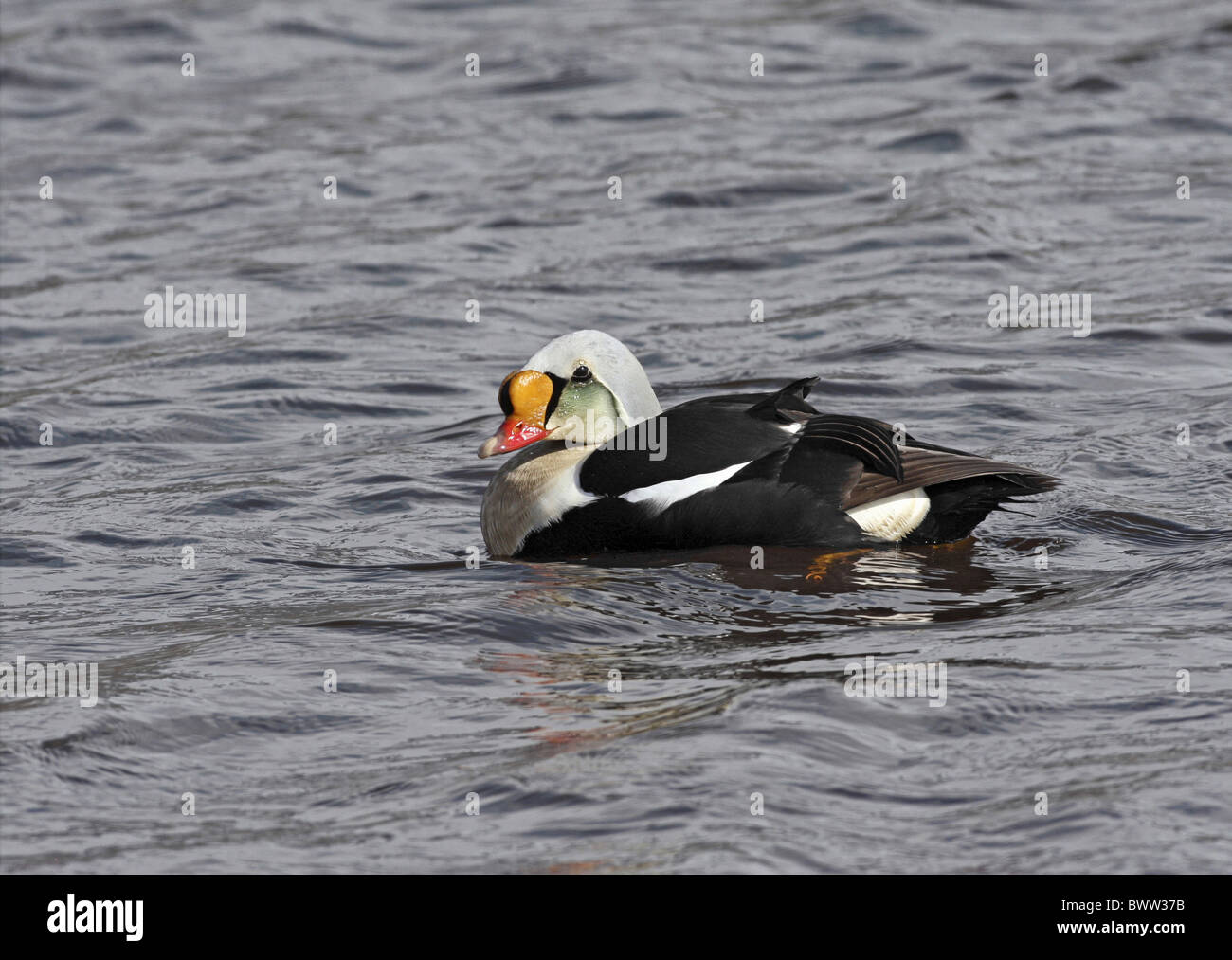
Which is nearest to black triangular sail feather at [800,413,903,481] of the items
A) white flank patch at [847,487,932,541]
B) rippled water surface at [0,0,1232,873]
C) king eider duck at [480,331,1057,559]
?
king eider duck at [480,331,1057,559]

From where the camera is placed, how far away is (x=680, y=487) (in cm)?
630

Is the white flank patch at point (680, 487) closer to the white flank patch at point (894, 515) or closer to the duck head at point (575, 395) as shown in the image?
the white flank patch at point (894, 515)

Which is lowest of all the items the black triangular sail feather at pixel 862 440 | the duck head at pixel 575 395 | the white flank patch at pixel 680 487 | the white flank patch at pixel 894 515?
the white flank patch at pixel 894 515

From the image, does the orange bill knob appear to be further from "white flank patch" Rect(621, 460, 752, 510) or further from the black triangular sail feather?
the black triangular sail feather

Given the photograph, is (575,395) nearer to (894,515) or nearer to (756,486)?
(756,486)

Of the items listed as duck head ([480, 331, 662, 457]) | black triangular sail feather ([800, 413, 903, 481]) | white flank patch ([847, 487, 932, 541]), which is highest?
duck head ([480, 331, 662, 457])

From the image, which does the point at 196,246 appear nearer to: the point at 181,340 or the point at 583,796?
the point at 181,340

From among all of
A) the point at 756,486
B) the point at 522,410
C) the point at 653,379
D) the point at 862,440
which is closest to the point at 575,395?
the point at 522,410

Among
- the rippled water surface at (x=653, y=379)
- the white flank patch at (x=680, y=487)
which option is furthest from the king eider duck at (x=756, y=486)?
the rippled water surface at (x=653, y=379)

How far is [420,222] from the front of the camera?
12.6 m

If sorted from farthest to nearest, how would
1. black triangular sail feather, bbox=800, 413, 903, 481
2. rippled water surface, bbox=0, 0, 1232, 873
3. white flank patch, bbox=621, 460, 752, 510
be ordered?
white flank patch, bbox=621, 460, 752, 510
black triangular sail feather, bbox=800, 413, 903, 481
rippled water surface, bbox=0, 0, 1232, 873

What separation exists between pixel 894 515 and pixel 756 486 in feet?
1.64

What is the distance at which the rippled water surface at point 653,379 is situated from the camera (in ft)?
14.7

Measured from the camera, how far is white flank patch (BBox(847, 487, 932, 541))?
636cm
